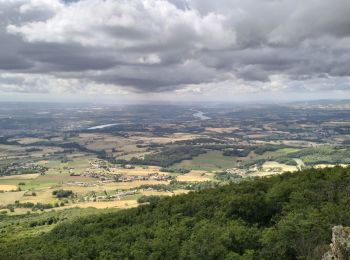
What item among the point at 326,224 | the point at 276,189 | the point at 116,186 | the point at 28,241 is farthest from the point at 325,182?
the point at 116,186

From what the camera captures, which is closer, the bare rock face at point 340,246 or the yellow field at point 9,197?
the bare rock face at point 340,246

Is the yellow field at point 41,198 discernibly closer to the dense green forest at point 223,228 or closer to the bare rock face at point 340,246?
the dense green forest at point 223,228

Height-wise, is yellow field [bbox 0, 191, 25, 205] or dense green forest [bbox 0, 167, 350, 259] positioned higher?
dense green forest [bbox 0, 167, 350, 259]

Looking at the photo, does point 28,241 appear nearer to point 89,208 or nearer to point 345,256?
point 89,208

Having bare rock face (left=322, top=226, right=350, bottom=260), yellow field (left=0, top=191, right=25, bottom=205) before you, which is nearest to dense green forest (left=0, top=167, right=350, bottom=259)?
bare rock face (left=322, top=226, right=350, bottom=260)

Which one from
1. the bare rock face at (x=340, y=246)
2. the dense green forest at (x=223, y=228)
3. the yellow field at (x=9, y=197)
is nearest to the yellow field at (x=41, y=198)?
the yellow field at (x=9, y=197)

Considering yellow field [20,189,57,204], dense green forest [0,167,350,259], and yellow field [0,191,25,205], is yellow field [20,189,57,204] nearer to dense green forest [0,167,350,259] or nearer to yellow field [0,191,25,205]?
yellow field [0,191,25,205]

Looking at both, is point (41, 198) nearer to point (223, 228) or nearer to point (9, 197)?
point (9, 197)

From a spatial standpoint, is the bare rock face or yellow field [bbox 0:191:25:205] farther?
yellow field [bbox 0:191:25:205]
